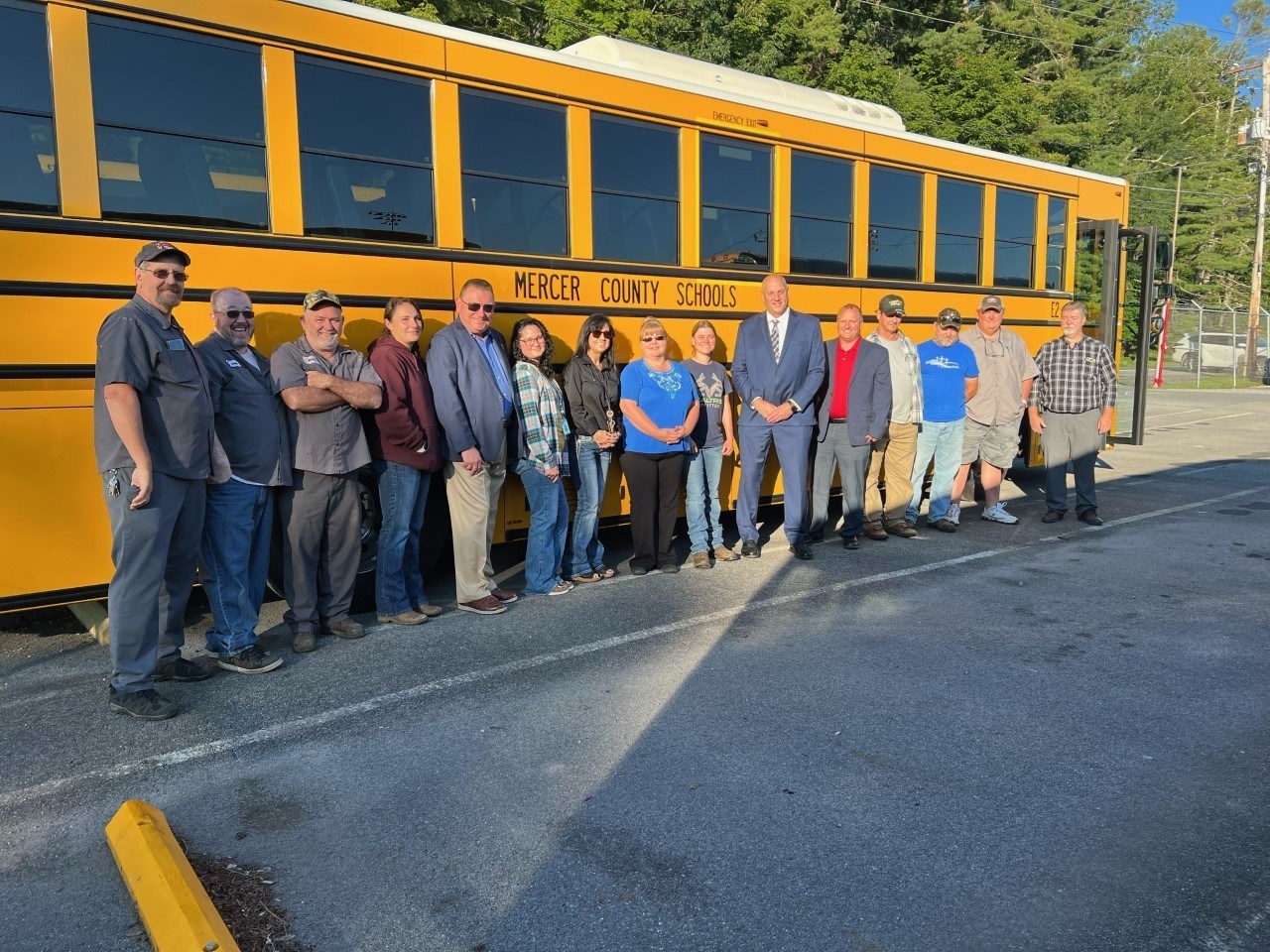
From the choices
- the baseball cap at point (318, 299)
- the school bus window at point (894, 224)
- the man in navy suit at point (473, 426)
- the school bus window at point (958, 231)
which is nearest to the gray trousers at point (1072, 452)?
the school bus window at point (958, 231)

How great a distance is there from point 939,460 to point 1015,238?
2.71 meters

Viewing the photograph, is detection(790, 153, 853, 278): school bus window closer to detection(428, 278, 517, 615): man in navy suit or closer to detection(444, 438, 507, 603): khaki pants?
detection(428, 278, 517, 615): man in navy suit

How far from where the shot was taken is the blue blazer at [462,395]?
533cm

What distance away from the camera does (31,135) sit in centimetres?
432

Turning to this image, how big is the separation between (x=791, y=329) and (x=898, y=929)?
480 cm

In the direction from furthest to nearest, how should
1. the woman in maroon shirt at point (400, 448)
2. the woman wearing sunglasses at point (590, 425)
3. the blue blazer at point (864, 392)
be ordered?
A: the blue blazer at point (864, 392) → the woman wearing sunglasses at point (590, 425) → the woman in maroon shirt at point (400, 448)

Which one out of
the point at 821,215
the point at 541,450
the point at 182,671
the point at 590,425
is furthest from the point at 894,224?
Result: the point at 182,671

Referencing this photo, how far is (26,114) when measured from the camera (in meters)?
4.29

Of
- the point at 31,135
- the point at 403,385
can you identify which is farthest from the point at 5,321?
the point at 403,385

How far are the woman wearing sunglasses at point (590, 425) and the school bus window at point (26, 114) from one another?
2930mm

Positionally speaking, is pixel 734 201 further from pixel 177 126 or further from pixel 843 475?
pixel 177 126

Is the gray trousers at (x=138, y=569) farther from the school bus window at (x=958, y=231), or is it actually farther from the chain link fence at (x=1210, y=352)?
the chain link fence at (x=1210, y=352)

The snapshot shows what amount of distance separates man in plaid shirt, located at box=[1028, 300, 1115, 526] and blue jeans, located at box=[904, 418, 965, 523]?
2.86 feet

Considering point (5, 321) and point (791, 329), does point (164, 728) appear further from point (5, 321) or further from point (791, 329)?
point (791, 329)
